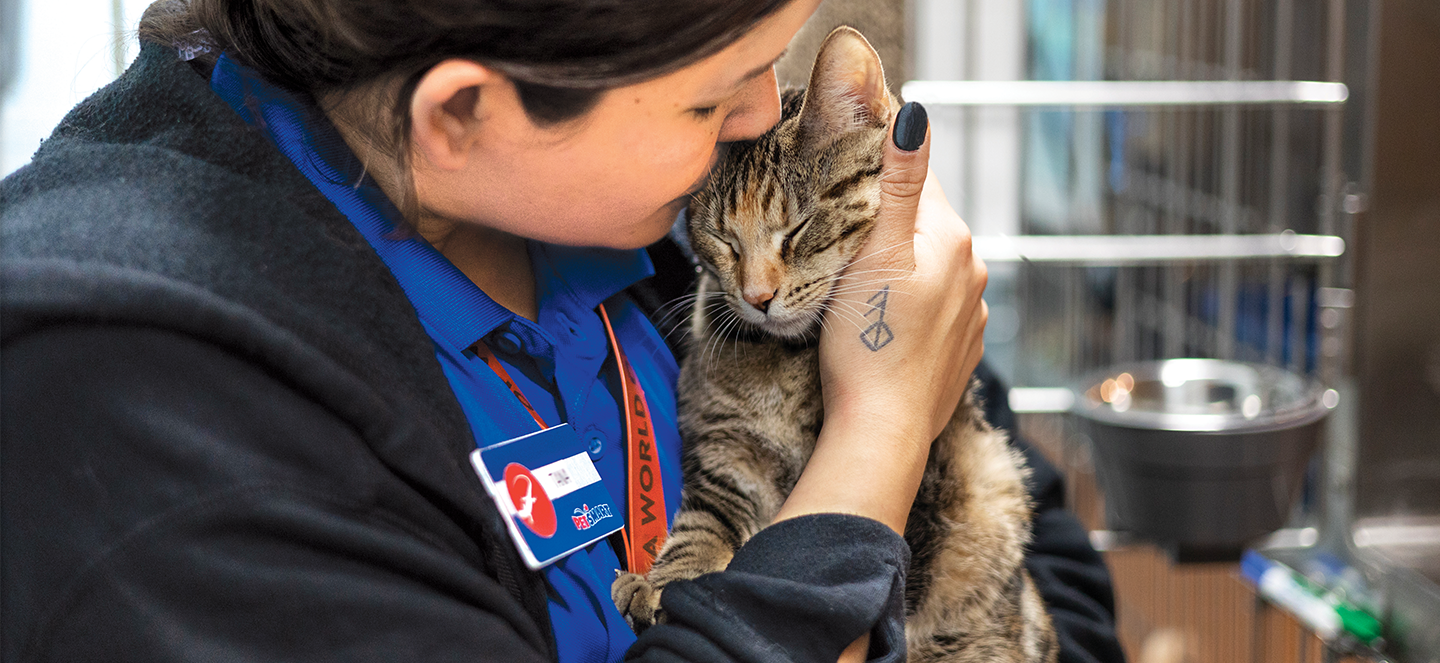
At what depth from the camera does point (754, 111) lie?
0.74 metres

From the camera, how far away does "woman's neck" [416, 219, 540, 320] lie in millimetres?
771

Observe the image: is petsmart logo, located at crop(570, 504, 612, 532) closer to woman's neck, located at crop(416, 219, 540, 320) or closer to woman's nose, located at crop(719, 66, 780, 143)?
woman's neck, located at crop(416, 219, 540, 320)

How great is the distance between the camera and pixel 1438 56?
144 cm

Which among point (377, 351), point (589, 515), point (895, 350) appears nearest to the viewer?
point (377, 351)

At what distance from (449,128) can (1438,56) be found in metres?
1.53

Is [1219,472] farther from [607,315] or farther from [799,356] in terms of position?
[607,315]

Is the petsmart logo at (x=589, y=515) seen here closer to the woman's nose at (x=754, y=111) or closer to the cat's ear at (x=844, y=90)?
the woman's nose at (x=754, y=111)

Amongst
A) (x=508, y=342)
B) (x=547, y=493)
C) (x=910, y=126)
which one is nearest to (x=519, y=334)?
(x=508, y=342)

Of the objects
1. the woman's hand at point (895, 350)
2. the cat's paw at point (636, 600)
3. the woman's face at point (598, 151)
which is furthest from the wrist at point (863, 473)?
the woman's face at point (598, 151)

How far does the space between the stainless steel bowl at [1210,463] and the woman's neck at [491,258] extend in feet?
3.48

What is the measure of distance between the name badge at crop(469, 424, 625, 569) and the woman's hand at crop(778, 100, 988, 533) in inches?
5.6

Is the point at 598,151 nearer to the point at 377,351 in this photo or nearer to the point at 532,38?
the point at 532,38

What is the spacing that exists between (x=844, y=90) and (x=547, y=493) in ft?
1.58

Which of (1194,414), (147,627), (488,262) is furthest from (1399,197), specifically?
(147,627)
